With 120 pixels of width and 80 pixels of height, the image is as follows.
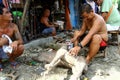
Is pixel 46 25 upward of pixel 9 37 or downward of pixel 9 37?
downward

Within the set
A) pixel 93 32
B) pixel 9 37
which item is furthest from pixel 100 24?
pixel 9 37

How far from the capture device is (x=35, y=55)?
282 inches

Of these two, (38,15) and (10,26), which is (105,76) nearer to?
(10,26)

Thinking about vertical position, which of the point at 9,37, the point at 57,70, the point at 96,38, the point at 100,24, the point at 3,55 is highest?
the point at 100,24

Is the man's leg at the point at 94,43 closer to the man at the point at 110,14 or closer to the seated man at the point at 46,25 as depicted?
the man at the point at 110,14

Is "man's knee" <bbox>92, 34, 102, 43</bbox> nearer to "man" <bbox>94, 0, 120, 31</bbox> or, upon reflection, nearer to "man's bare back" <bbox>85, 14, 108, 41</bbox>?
"man's bare back" <bbox>85, 14, 108, 41</bbox>

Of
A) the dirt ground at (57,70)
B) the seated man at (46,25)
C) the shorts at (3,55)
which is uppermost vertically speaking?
the seated man at (46,25)

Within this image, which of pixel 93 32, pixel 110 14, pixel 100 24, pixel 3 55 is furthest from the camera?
pixel 110 14

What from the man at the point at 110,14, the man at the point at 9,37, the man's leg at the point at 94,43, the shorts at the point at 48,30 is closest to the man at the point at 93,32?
the man's leg at the point at 94,43

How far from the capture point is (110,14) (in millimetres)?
8195

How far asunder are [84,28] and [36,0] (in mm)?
2541

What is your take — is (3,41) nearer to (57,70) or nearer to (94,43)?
(57,70)

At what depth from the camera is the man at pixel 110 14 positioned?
800 centimetres

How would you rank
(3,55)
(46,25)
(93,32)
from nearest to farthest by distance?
(3,55), (93,32), (46,25)
